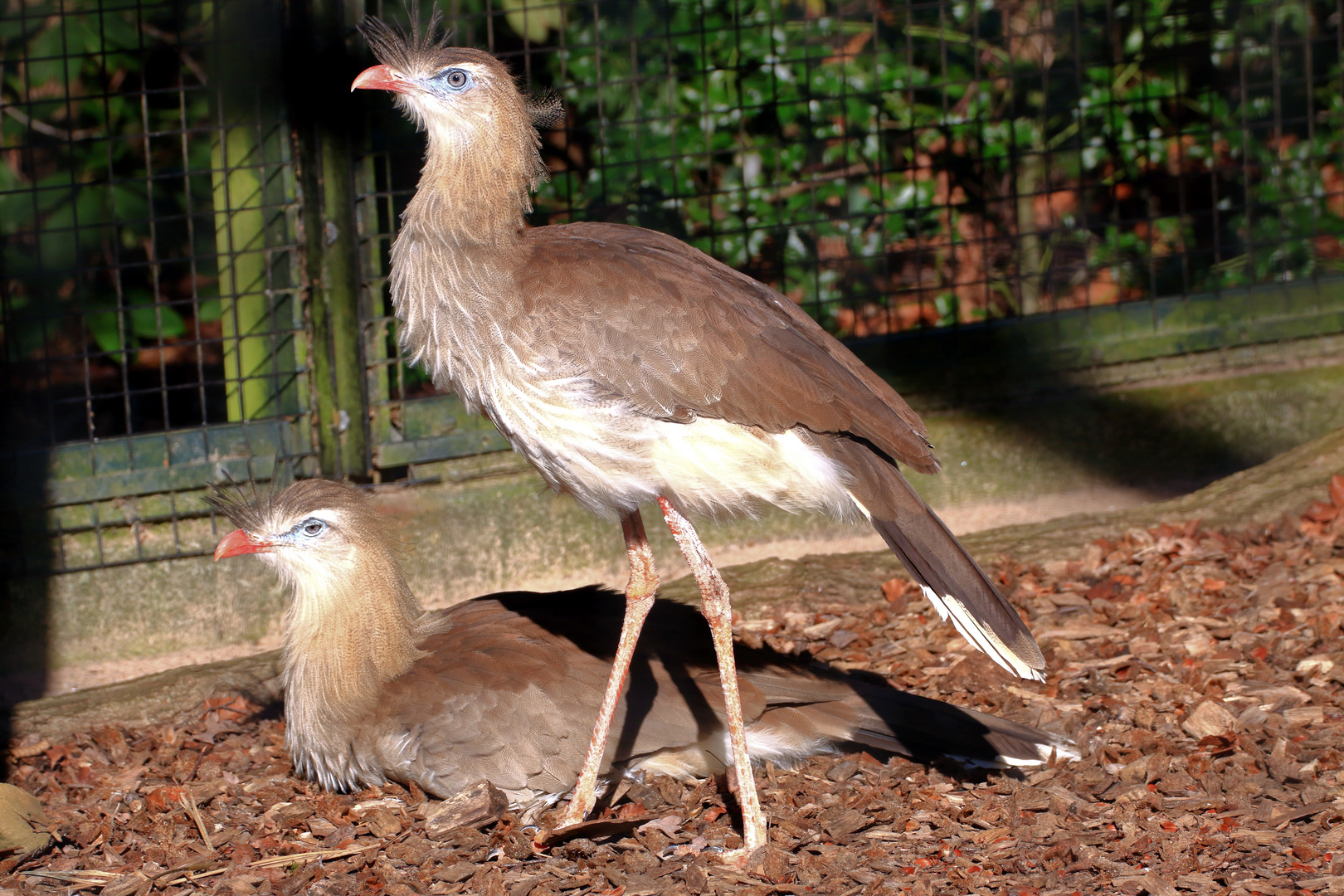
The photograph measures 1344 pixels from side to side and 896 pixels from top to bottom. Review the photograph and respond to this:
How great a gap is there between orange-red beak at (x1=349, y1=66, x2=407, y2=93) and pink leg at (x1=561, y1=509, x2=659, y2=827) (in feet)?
3.60

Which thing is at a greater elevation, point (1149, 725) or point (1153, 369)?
point (1153, 369)

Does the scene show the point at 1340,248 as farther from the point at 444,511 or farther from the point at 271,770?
the point at 271,770

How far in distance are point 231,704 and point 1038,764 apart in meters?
2.23

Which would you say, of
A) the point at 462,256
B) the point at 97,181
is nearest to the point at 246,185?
the point at 97,181

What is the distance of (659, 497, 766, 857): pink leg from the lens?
9.04ft

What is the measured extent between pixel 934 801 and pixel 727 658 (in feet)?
1.88

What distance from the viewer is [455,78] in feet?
9.73

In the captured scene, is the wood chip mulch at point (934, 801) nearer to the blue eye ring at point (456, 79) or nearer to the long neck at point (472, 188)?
the long neck at point (472, 188)

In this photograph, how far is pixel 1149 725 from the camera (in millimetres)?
3189

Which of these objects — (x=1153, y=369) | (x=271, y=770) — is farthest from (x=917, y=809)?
(x=1153, y=369)

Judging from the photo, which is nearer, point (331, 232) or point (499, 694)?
point (499, 694)

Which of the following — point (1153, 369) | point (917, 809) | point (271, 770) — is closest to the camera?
point (917, 809)

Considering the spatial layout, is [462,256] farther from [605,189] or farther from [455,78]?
[605,189]

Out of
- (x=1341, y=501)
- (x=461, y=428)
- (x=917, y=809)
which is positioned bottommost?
(x=917, y=809)
